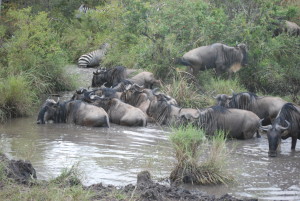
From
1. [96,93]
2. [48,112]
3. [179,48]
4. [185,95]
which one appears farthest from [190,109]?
[179,48]

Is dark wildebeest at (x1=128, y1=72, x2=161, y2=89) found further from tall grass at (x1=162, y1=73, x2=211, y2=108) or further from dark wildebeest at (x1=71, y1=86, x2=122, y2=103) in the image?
dark wildebeest at (x1=71, y1=86, x2=122, y2=103)

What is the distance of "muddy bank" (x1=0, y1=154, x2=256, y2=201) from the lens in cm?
650

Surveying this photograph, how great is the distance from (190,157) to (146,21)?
8.95m

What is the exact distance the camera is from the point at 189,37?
659 inches

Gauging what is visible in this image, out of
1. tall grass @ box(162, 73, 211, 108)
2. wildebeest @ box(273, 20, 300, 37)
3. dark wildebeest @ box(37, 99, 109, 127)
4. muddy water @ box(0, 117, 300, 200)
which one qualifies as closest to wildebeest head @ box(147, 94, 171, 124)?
muddy water @ box(0, 117, 300, 200)

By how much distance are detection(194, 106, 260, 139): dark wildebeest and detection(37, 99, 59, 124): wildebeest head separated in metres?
3.53

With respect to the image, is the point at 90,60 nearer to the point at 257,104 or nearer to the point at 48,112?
the point at 48,112

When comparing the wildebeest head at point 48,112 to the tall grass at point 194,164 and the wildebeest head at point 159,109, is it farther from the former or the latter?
the tall grass at point 194,164

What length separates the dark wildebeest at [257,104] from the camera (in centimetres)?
1244

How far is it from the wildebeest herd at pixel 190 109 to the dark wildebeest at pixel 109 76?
0.19 feet

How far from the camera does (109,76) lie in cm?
1695

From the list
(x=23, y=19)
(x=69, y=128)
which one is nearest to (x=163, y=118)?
(x=69, y=128)

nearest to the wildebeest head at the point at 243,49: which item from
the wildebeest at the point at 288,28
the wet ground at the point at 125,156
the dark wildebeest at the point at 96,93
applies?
the wildebeest at the point at 288,28

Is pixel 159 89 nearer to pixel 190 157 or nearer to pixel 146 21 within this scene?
pixel 146 21
